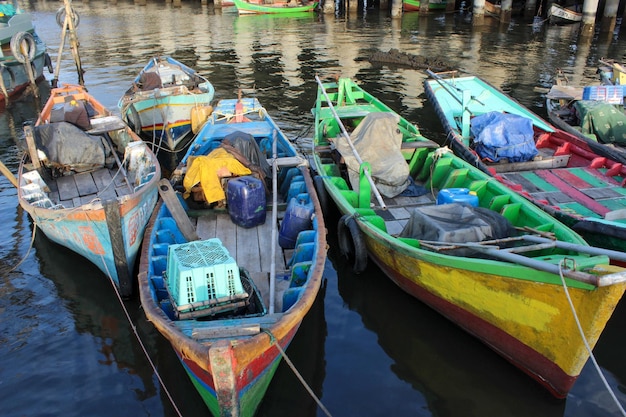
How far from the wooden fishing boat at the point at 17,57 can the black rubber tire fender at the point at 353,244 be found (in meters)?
18.3

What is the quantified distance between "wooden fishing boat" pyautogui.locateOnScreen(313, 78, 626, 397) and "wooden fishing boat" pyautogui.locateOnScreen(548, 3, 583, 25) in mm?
30813

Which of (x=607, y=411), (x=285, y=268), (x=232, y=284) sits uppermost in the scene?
(x=232, y=284)

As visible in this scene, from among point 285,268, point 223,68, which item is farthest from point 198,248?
point 223,68

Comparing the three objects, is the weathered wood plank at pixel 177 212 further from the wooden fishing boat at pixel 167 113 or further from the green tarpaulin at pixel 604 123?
the green tarpaulin at pixel 604 123

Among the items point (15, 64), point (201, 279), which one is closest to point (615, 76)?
point (201, 279)

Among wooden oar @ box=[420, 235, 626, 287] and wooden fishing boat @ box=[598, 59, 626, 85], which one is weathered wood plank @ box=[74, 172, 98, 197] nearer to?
wooden oar @ box=[420, 235, 626, 287]

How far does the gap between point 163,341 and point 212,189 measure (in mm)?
2859

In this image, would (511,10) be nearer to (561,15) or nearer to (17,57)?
(561,15)

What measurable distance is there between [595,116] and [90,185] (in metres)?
12.4

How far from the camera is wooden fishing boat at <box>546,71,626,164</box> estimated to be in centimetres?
1156

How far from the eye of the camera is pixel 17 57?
2053 centimetres

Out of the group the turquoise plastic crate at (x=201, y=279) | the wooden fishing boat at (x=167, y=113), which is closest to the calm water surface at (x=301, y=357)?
the turquoise plastic crate at (x=201, y=279)

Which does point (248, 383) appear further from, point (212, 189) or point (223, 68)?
point (223, 68)

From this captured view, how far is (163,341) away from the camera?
7469mm
